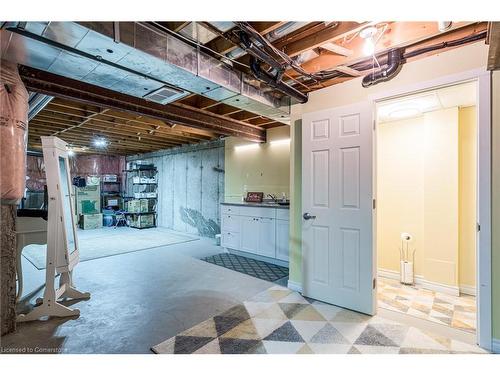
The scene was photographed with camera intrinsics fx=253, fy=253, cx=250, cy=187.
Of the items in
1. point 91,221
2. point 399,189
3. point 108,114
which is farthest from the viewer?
point 91,221

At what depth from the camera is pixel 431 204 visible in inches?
127

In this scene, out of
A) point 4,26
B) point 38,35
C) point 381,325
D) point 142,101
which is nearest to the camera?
point 4,26

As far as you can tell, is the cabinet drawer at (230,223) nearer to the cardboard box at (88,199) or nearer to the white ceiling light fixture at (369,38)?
the white ceiling light fixture at (369,38)

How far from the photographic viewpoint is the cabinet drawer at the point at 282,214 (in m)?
4.16

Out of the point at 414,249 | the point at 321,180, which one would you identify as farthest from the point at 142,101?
the point at 414,249

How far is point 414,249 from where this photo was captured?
339cm

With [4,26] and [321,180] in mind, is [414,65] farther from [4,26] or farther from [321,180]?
[4,26]

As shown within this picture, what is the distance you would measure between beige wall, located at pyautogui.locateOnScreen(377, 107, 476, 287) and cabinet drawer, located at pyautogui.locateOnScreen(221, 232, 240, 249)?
2.44m

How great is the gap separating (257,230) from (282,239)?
0.54 m

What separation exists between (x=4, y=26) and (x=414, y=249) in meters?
4.50

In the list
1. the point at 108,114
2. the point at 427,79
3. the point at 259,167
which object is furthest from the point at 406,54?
the point at 108,114

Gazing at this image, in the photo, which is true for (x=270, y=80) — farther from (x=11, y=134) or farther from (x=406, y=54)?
(x=11, y=134)

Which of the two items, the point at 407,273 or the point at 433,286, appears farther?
the point at 407,273

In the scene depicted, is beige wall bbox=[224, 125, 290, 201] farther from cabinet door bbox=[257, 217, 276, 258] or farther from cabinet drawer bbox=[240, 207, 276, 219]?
cabinet door bbox=[257, 217, 276, 258]
